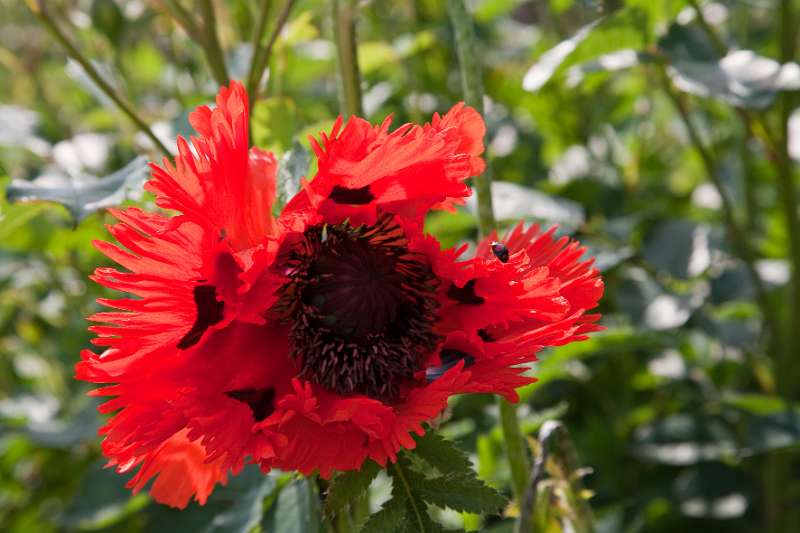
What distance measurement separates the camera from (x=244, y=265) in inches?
22.0

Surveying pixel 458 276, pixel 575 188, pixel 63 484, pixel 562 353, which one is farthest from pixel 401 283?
pixel 63 484

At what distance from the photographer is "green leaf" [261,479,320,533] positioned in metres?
0.74

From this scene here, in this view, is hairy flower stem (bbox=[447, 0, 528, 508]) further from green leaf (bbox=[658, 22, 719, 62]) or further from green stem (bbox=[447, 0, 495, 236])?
green leaf (bbox=[658, 22, 719, 62])

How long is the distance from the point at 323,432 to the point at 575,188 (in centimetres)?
117

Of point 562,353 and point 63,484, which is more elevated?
point 562,353

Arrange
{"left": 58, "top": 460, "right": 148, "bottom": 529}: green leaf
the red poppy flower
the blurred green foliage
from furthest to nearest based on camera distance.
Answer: {"left": 58, "top": 460, "right": 148, "bottom": 529}: green leaf → the blurred green foliage → the red poppy flower

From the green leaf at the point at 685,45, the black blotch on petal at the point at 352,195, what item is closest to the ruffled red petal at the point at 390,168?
the black blotch on petal at the point at 352,195

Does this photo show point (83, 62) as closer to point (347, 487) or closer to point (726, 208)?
point (347, 487)

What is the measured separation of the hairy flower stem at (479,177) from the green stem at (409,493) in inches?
6.8

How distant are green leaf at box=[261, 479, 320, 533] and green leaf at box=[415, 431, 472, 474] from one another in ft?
Answer: 0.50

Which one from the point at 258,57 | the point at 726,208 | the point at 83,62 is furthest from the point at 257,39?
the point at 726,208

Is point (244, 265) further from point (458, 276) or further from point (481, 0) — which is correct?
point (481, 0)

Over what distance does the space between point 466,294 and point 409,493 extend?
0.46 feet

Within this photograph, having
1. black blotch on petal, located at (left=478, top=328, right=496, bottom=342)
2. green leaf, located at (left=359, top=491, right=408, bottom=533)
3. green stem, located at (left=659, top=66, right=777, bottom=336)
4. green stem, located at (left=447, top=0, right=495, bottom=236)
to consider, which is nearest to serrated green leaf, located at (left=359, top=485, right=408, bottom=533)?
green leaf, located at (left=359, top=491, right=408, bottom=533)
